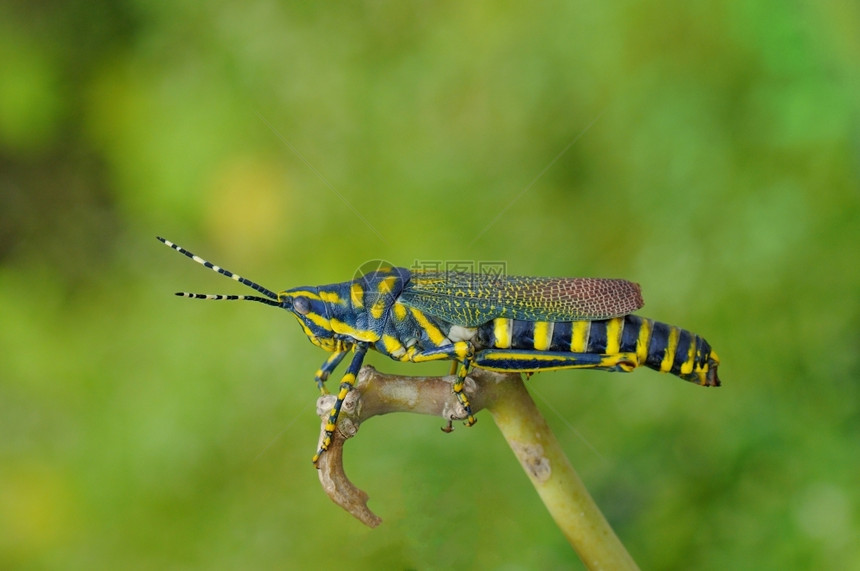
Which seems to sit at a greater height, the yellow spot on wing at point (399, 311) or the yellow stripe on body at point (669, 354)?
the yellow spot on wing at point (399, 311)

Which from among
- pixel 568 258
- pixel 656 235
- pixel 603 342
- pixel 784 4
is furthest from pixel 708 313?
pixel 784 4

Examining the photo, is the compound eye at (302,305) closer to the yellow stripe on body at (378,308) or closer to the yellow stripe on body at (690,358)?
the yellow stripe on body at (378,308)

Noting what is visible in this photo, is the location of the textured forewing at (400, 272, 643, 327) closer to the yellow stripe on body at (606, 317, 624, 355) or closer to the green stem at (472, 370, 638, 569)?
the yellow stripe on body at (606, 317, 624, 355)

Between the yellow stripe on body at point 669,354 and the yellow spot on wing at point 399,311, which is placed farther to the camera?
the yellow spot on wing at point 399,311

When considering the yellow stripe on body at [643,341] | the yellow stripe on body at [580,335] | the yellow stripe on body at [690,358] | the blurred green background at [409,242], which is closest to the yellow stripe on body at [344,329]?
the blurred green background at [409,242]

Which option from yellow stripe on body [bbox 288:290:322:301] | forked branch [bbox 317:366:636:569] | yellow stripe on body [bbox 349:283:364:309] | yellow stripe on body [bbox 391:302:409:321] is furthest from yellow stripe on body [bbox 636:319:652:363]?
yellow stripe on body [bbox 288:290:322:301]

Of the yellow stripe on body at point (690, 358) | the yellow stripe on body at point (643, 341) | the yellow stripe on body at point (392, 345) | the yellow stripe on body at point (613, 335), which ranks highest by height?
the yellow stripe on body at point (392, 345)

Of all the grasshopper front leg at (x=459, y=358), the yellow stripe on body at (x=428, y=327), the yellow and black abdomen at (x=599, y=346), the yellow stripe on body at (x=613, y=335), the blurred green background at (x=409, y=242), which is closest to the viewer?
the grasshopper front leg at (x=459, y=358)
